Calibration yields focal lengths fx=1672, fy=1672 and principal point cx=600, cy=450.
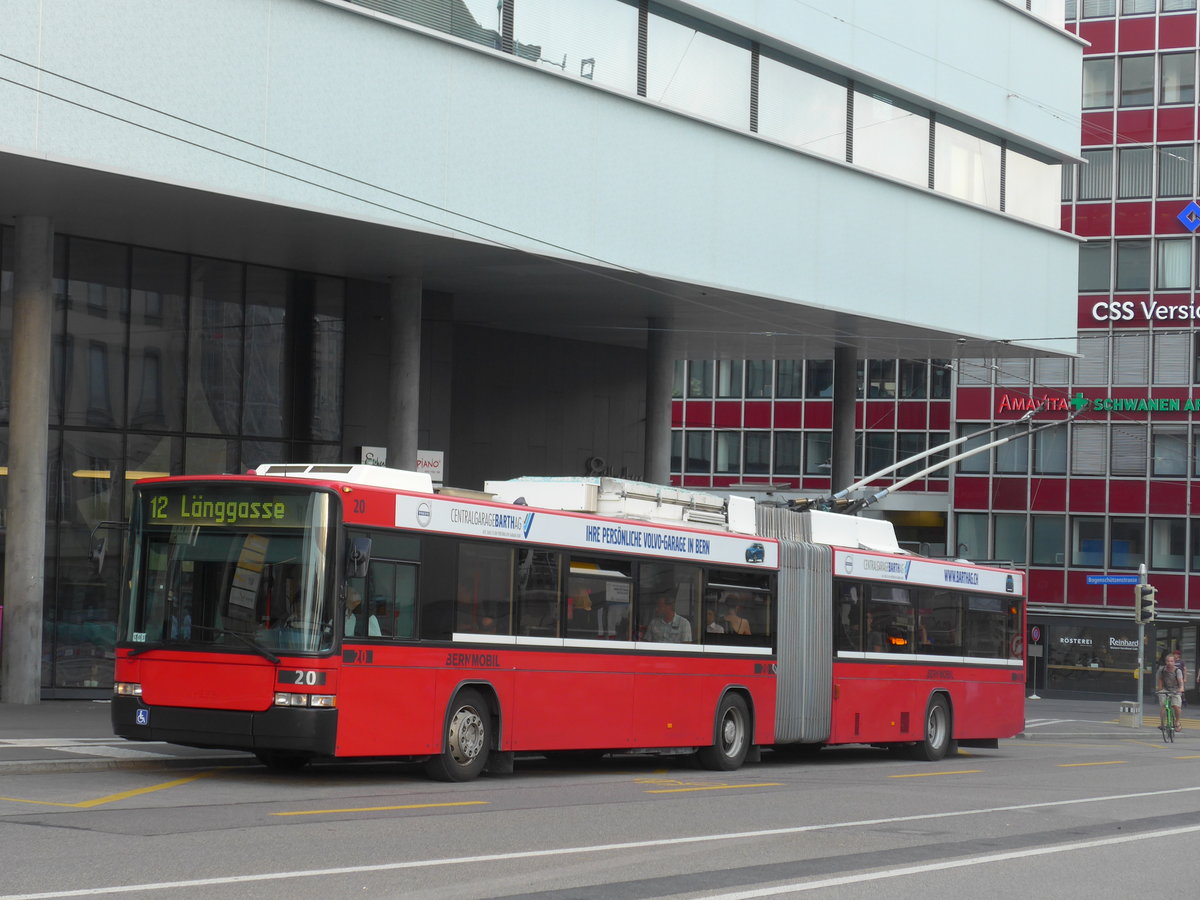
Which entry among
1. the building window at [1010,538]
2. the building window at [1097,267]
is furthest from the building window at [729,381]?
the building window at [1097,267]

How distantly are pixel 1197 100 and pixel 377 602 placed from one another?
5136 centimetres

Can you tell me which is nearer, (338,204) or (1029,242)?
(338,204)

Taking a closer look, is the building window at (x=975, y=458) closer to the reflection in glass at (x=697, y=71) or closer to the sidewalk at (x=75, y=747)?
the reflection in glass at (x=697, y=71)

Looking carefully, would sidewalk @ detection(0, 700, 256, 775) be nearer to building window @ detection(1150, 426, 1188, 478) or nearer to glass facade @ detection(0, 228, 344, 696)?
glass facade @ detection(0, 228, 344, 696)

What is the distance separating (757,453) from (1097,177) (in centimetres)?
1690

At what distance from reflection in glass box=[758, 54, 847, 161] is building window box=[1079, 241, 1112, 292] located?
102 feet

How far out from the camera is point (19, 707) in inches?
853

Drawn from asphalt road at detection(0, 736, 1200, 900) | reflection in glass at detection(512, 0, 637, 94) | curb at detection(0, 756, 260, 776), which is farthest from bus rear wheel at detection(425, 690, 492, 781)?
reflection in glass at detection(512, 0, 637, 94)

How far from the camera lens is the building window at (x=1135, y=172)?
59.4 m

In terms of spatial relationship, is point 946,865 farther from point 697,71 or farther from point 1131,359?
point 1131,359

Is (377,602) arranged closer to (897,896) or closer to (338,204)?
(897,896)

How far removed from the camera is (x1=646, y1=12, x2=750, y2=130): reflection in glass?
27094 mm

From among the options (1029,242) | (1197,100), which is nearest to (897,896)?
(1029,242)

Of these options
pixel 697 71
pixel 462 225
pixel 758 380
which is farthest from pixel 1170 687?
pixel 758 380
